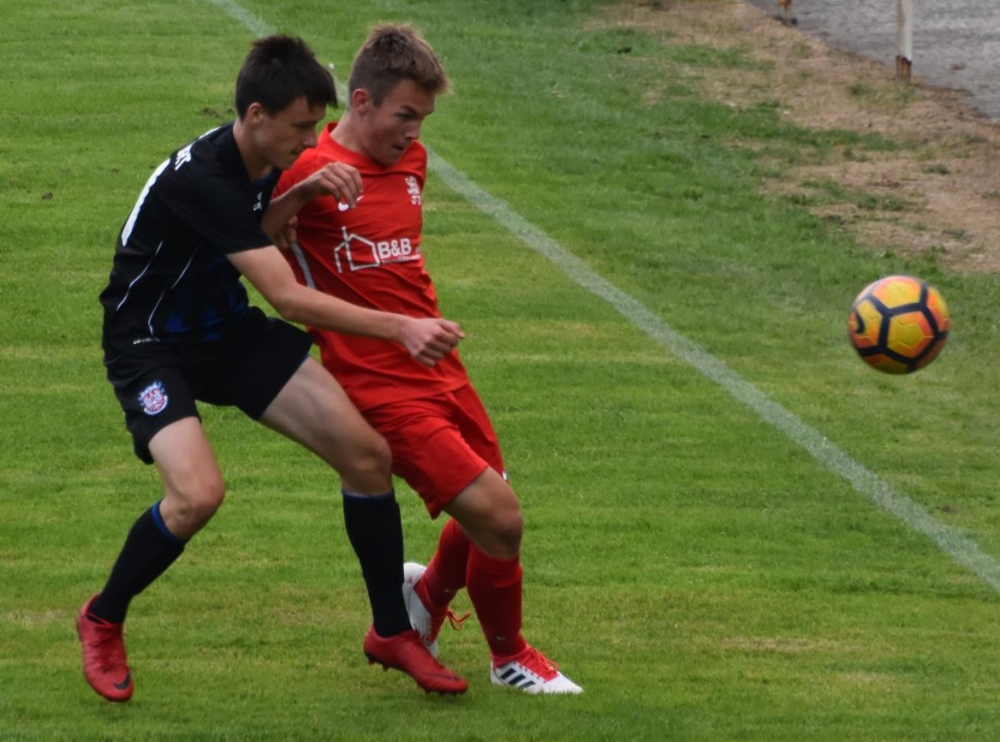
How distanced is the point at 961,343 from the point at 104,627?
21.3ft

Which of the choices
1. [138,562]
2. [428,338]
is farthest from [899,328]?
[138,562]

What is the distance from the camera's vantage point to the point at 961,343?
10.5m

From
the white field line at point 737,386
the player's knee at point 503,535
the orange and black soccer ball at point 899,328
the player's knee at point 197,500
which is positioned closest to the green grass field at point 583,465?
the white field line at point 737,386

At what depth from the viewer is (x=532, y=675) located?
5.61 metres

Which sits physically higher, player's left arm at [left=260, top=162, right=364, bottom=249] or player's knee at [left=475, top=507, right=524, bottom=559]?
player's left arm at [left=260, top=162, right=364, bottom=249]

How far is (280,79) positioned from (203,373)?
916 mm

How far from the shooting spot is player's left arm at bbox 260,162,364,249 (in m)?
5.16

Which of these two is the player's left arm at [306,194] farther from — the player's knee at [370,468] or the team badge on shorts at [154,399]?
the player's knee at [370,468]

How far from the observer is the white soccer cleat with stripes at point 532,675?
5.59 metres

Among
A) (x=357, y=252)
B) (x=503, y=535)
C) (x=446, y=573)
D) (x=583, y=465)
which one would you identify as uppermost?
(x=357, y=252)

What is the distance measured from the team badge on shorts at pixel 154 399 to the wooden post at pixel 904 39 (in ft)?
39.8

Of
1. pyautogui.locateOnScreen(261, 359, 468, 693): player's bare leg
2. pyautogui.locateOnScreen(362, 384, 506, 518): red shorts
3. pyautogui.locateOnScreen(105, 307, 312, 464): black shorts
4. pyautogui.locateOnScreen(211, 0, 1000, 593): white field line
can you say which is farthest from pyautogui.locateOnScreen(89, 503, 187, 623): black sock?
pyautogui.locateOnScreen(211, 0, 1000, 593): white field line

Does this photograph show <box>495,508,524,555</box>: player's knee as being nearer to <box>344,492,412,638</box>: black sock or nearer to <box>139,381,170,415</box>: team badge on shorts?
Answer: <box>344,492,412,638</box>: black sock

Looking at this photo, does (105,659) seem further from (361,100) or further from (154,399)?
(361,100)
